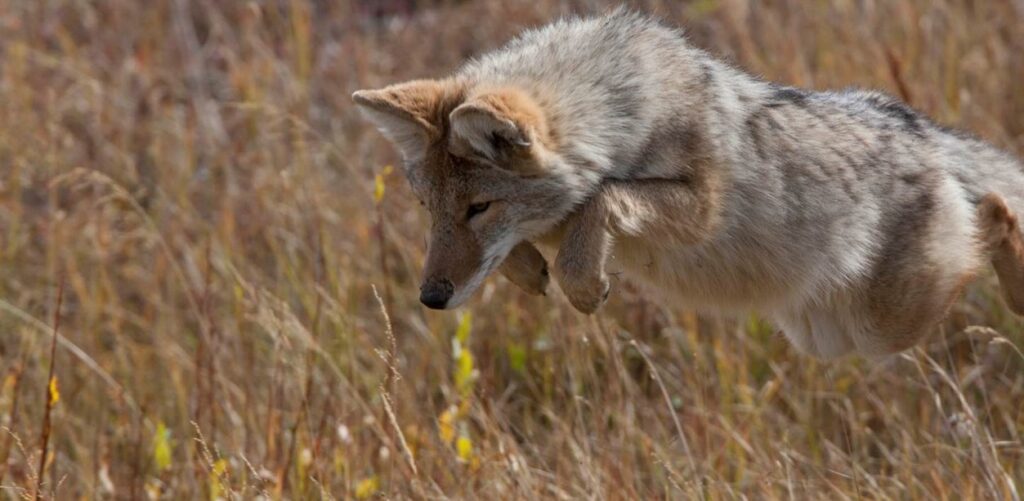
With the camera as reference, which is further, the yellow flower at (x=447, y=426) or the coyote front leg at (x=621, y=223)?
the yellow flower at (x=447, y=426)

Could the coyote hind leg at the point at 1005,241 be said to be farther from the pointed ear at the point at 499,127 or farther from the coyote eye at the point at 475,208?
the coyote eye at the point at 475,208

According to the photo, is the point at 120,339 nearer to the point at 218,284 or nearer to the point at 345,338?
the point at 218,284

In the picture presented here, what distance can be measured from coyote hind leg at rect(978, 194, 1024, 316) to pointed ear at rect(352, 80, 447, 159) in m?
1.84

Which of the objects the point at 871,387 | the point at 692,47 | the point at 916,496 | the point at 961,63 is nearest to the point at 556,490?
the point at 916,496

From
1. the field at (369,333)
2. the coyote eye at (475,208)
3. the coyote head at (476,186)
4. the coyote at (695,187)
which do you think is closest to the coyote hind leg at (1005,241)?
the coyote at (695,187)

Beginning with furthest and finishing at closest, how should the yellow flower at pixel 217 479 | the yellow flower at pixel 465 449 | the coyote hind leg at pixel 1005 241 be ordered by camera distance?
the yellow flower at pixel 465 449, the coyote hind leg at pixel 1005 241, the yellow flower at pixel 217 479

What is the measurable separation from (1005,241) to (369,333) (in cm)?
312

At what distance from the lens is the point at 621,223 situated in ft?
12.9

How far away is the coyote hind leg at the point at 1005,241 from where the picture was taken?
15.2 feet

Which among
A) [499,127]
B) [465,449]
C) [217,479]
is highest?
[499,127]

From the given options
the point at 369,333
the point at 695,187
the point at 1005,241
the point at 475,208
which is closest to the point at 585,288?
the point at 475,208

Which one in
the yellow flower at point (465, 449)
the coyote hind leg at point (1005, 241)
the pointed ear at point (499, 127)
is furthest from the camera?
the yellow flower at point (465, 449)

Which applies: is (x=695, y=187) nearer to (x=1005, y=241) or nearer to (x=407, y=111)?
(x=407, y=111)

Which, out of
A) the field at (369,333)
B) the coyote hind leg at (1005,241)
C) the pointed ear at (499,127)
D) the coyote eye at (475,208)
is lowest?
the field at (369,333)
